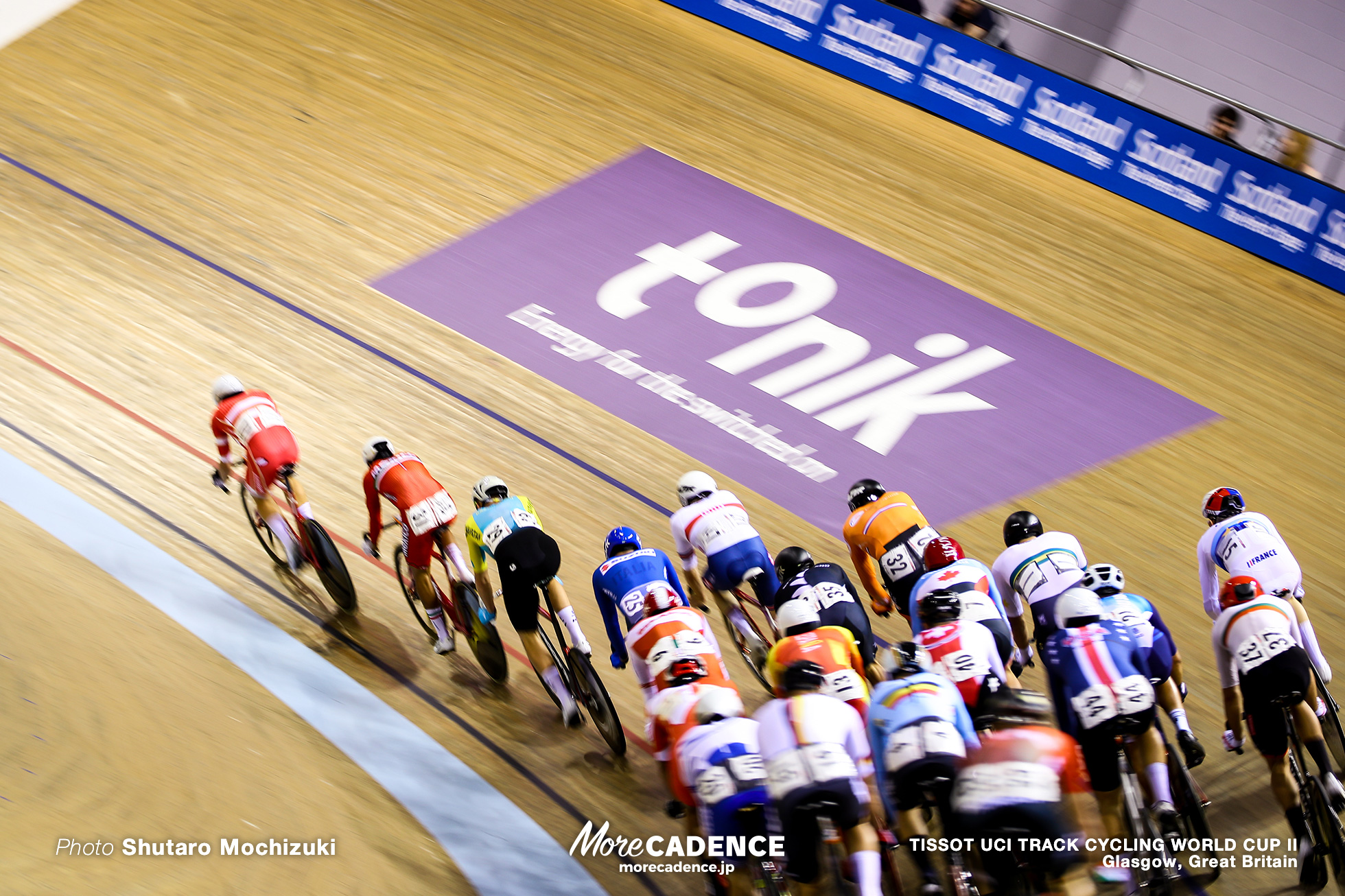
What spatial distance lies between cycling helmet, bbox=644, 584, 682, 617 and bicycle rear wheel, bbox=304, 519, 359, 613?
6.01 feet

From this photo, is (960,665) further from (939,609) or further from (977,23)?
(977,23)

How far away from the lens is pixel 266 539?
7.05m

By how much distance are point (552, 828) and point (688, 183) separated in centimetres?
609

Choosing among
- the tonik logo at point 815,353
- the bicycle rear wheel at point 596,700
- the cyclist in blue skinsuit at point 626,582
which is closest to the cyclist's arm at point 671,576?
the cyclist in blue skinsuit at point 626,582

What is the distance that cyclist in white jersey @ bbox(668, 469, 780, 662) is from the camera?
19.6 ft

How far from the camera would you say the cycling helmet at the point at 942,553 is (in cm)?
545

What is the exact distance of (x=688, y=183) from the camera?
10078 millimetres

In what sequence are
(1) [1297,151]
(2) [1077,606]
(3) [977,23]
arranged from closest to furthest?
(2) [1077,606], (1) [1297,151], (3) [977,23]

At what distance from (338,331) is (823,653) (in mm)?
5113

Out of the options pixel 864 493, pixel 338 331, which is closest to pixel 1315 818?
pixel 864 493

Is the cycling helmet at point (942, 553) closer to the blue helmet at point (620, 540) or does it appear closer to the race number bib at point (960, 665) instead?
the race number bib at point (960, 665)

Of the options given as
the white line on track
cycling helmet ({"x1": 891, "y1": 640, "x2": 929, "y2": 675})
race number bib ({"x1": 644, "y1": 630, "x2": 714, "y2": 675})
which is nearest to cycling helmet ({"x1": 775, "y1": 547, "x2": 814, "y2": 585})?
race number bib ({"x1": 644, "y1": 630, "x2": 714, "y2": 675})

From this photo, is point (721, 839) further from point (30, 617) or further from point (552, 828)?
point (30, 617)

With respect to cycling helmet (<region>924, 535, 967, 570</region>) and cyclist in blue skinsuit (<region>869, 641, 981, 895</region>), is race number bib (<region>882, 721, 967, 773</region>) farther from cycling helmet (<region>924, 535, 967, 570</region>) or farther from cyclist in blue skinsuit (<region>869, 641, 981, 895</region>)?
cycling helmet (<region>924, 535, 967, 570</region>)
